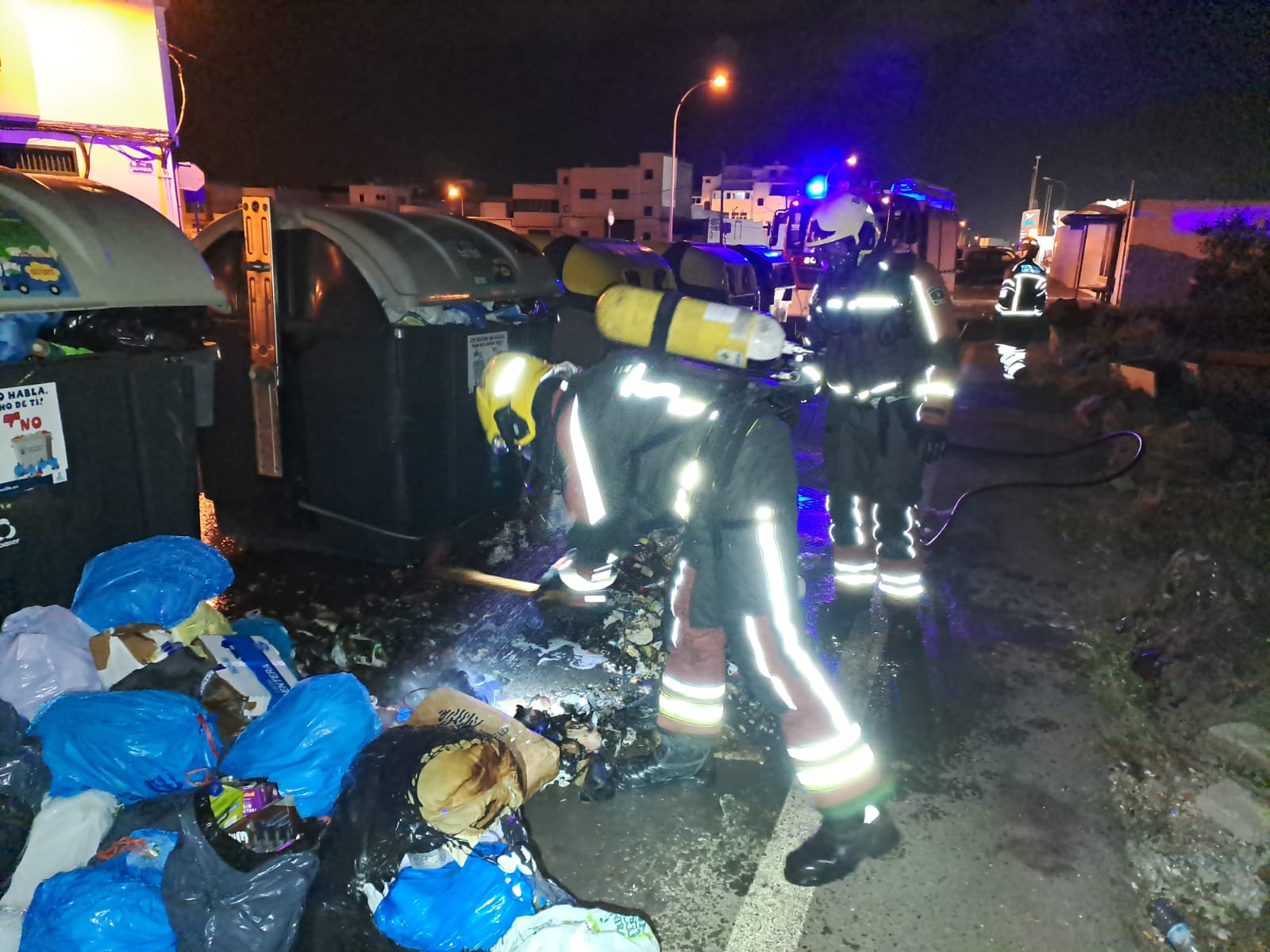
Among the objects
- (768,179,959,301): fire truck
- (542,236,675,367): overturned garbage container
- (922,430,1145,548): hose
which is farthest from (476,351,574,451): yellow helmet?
(768,179,959,301): fire truck

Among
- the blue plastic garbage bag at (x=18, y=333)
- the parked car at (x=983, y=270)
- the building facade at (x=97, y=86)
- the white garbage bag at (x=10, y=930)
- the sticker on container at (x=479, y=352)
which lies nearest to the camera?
the white garbage bag at (x=10, y=930)

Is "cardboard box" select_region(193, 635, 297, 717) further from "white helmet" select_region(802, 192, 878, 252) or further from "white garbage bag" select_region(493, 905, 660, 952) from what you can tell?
"white helmet" select_region(802, 192, 878, 252)

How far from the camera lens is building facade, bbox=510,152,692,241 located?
52.9 meters

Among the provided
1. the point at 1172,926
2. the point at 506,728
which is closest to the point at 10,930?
the point at 506,728

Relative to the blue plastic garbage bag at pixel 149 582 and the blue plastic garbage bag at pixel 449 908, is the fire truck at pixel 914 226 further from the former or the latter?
the blue plastic garbage bag at pixel 449 908

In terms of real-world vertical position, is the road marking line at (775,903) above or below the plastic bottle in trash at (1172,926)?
below

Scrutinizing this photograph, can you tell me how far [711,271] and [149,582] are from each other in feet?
32.5

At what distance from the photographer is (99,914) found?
203cm

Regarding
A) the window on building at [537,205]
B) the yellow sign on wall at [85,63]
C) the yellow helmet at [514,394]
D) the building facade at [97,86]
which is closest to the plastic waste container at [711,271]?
the building facade at [97,86]

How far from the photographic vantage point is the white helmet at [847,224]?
4.20 meters

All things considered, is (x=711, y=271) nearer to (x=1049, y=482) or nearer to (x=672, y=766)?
(x=1049, y=482)

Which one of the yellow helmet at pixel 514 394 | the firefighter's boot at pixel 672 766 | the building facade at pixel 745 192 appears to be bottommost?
the firefighter's boot at pixel 672 766

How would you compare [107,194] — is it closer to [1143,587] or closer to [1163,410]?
[1143,587]

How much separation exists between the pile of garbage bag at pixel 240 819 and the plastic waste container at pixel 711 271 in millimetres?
8454
